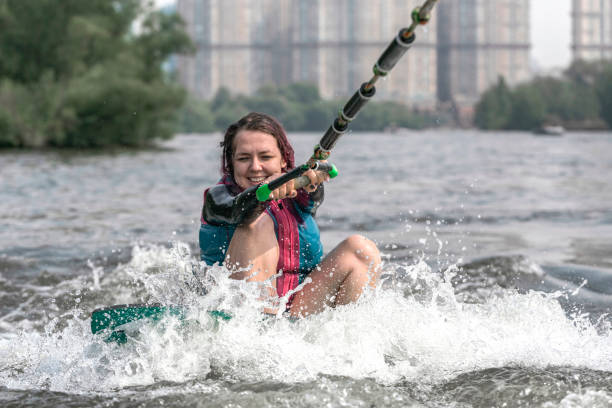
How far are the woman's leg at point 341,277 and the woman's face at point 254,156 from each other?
1.78ft

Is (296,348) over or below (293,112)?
below

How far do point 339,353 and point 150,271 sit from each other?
3.56m

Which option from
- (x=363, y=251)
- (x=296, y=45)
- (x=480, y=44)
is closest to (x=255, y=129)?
(x=363, y=251)

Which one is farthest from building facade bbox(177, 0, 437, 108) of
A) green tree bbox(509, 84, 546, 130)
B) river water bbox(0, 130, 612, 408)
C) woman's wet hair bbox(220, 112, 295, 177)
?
woman's wet hair bbox(220, 112, 295, 177)

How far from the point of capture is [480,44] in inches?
5861

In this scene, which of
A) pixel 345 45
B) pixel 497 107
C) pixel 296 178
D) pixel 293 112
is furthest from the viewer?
pixel 345 45

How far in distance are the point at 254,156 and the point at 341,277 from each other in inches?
29.8

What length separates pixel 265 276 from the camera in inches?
160

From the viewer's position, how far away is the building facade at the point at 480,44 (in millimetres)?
147875

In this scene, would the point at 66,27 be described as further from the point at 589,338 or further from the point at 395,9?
the point at 395,9

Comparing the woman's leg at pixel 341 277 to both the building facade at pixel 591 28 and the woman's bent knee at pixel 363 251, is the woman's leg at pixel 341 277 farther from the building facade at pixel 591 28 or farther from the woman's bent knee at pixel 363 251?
the building facade at pixel 591 28

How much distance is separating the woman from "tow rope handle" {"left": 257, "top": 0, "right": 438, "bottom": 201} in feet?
0.92

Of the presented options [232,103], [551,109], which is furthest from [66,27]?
[232,103]

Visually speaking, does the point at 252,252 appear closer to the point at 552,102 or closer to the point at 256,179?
the point at 256,179
